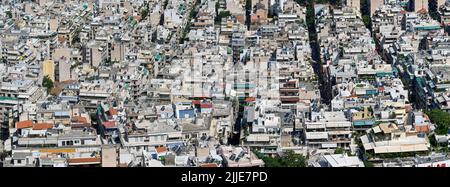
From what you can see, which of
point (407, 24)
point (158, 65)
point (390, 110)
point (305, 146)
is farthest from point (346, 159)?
point (407, 24)

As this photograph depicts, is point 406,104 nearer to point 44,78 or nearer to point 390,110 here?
point 390,110

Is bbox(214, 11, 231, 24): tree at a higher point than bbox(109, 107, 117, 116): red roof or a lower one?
higher

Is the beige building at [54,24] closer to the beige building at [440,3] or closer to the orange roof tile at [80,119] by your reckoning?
the orange roof tile at [80,119]

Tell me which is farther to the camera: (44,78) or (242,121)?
(44,78)

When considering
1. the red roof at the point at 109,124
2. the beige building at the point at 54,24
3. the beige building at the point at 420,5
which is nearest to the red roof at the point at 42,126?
the red roof at the point at 109,124

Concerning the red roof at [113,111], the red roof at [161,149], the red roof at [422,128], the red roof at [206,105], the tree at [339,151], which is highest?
the red roof at [206,105]

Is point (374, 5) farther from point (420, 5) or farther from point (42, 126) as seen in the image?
point (42, 126)

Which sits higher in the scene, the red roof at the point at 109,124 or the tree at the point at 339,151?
the red roof at the point at 109,124

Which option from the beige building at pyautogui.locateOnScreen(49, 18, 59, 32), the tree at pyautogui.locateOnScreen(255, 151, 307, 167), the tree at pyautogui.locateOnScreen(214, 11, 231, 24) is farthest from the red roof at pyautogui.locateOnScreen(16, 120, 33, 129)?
the tree at pyautogui.locateOnScreen(214, 11, 231, 24)

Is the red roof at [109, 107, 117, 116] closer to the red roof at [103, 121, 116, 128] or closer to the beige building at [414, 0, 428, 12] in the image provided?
the red roof at [103, 121, 116, 128]
